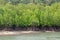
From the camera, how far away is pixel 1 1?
84500mm

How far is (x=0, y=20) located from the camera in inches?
2509

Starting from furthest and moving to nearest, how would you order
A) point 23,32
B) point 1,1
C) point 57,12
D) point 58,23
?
point 1,1 < point 57,12 < point 58,23 < point 23,32

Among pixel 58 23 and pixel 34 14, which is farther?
pixel 34 14

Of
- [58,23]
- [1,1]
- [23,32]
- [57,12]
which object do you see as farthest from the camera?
[1,1]

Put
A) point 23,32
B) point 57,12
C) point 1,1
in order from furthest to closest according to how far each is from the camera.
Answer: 1. point 1,1
2. point 57,12
3. point 23,32

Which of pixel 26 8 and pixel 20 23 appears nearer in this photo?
pixel 20 23

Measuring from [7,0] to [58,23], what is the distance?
26722 mm

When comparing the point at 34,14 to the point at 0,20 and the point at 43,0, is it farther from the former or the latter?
the point at 43,0

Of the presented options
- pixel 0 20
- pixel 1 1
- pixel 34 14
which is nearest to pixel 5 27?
pixel 0 20

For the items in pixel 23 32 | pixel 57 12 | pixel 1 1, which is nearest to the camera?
pixel 23 32

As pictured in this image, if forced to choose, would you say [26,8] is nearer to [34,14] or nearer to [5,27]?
[34,14]

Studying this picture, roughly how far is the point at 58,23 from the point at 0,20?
12879 mm

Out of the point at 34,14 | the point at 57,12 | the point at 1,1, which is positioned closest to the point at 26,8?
the point at 34,14

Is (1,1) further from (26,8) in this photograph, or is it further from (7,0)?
(26,8)
